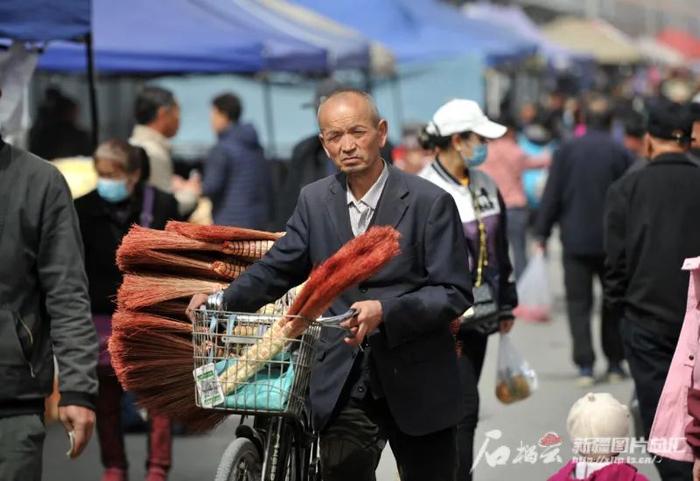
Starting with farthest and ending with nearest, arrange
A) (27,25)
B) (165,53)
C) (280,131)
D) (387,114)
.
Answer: (387,114)
(280,131)
(165,53)
(27,25)

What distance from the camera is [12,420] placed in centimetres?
441

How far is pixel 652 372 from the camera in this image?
6.45m

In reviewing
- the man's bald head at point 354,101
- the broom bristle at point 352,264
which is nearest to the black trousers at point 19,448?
the broom bristle at point 352,264

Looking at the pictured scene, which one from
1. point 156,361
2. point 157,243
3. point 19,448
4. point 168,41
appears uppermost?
point 168,41

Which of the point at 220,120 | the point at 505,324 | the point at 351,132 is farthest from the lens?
the point at 220,120

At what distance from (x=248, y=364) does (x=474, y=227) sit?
2352mm

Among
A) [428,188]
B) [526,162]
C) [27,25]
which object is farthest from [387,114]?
[428,188]

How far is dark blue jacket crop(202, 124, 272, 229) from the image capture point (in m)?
12.7

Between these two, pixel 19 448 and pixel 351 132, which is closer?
pixel 19 448

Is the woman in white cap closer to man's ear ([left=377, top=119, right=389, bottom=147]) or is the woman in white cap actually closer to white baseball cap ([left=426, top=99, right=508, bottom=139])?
man's ear ([left=377, top=119, right=389, bottom=147])

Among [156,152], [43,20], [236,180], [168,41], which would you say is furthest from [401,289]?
[168,41]

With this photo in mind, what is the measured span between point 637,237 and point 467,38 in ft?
54.8

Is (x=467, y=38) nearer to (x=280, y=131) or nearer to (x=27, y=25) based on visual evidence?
(x=280, y=131)

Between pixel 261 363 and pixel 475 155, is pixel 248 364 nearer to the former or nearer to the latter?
pixel 261 363
